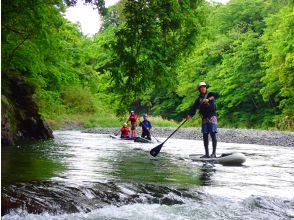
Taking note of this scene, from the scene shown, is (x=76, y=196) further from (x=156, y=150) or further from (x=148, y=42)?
(x=156, y=150)

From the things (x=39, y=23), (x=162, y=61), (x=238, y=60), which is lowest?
(x=162, y=61)

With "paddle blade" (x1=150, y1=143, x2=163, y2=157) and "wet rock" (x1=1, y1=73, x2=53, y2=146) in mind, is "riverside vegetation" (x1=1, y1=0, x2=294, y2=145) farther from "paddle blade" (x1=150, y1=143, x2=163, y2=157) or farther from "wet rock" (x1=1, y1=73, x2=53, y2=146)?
"paddle blade" (x1=150, y1=143, x2=163, y2=157)

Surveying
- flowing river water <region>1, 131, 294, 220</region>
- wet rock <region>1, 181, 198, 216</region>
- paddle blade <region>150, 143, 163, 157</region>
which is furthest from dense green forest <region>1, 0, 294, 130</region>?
wet rock <region>1, 181, 198, 216</region>

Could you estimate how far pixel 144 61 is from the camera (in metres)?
7.91

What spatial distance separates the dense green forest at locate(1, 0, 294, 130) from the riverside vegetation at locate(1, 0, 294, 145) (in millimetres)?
23

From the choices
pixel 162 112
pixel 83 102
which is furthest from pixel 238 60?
pixel 162 112

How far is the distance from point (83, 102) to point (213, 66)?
1503 centimetres

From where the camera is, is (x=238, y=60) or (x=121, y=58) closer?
(x=121, y=58)

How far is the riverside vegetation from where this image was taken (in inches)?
314

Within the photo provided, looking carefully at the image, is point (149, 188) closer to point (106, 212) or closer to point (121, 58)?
point (106, 212)

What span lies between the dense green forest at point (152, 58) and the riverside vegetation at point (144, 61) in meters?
0.02

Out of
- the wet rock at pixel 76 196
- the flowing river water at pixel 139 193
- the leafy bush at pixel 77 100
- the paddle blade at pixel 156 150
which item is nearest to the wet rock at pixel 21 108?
the paddle blade at pixel 156 150

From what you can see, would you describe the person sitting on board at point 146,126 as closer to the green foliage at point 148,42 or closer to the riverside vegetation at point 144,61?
the riverside vegetation at point 144,61

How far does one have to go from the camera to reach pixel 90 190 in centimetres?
621
